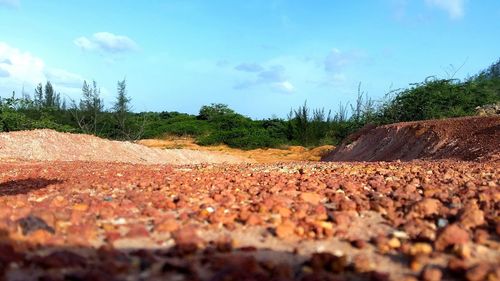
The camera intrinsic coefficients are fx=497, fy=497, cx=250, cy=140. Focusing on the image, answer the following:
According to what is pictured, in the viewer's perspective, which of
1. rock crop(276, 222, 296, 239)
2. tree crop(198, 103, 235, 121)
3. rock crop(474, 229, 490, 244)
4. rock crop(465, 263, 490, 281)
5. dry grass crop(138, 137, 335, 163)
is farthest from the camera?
tree crop(198, 103, 235, 121)

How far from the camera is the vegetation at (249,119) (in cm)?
2188

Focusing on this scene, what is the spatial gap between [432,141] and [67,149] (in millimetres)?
11954

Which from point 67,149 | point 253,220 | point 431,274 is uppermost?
point 67,149

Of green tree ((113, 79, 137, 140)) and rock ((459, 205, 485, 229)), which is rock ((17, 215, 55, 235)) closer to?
rock ((459, 205, 485, 229))

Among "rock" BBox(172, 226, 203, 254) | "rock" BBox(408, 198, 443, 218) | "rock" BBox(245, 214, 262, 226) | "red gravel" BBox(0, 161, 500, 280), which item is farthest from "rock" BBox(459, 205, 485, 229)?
"rock" BBox(172, 226, 203, 254)

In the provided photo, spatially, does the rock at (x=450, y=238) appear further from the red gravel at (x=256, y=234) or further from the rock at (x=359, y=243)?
the rock at (x=359, y=243)

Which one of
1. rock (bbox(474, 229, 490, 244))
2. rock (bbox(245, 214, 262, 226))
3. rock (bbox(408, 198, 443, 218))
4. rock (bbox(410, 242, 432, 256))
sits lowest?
rock (bbox(410, 242, 432, 256))

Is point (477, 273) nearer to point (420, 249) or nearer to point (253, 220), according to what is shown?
point (420, 249)

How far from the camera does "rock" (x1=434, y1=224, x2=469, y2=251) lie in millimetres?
2754

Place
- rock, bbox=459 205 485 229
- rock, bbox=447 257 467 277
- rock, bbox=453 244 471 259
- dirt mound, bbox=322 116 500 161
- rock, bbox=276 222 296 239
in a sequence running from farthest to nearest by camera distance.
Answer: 1. dirt mound, bbox=322 116 500 161
2. rock, bbox=459 205 485 229
3. rock, bbox=276 222 296 239
4. rock, bbox=453 244 471 259
5. rock, bbox=447 257 467 277

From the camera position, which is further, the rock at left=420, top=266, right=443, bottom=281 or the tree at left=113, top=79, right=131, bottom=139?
the tree at left=113, top=79, right=131, bottom=139

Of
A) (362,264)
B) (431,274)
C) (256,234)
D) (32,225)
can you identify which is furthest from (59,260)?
(431,274)

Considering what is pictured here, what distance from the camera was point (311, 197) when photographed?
420 cm

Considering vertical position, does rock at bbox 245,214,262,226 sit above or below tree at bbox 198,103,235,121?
below
